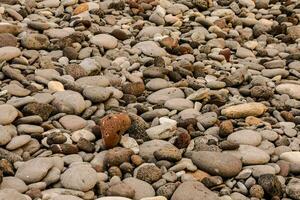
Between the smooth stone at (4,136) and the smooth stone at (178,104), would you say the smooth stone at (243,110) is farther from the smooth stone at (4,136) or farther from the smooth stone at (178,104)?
the smooth stone at (4,136)

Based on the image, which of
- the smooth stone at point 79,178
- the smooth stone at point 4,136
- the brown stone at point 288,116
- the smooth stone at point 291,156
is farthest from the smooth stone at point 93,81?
the smooth stone at point 291,156

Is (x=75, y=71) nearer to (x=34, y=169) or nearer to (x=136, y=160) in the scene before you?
(x=136, y=160)

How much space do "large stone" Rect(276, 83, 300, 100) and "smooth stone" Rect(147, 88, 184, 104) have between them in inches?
35.5

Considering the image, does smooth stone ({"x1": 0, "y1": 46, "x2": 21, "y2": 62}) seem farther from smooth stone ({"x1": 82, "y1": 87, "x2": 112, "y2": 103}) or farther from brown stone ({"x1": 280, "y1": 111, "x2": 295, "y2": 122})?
brown stone ({"x1": 280, "y1": 111, "x2": 295, "y2": 122})

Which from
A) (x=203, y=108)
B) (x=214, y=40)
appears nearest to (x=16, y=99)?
(x=203, y=108)

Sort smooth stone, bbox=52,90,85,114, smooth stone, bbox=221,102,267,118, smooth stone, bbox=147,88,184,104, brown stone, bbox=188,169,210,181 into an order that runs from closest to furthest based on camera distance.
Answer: brown stone, bbox=188,169,210,181 → smooth stone, bbox=52,90,85,114 → smooth stone, bbox=221,102,267,118 → smooth stone, bbox=147,88,184,104

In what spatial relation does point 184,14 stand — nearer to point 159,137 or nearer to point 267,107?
point 267,107

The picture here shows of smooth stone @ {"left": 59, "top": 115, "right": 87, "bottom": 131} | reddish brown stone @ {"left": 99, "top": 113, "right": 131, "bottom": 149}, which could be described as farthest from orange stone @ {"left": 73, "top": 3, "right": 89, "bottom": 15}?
reddish brown stone @ {"left": 99, "top": 113, "right": 131, "bottom": 149}

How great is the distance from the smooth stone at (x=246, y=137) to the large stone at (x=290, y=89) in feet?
2.88

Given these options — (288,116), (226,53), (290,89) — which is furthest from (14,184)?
(226,53)

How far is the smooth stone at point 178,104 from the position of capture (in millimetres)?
4297

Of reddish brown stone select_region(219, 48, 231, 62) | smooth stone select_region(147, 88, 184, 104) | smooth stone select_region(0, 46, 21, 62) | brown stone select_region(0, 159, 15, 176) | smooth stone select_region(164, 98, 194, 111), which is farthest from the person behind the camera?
reddish brown stone select_region(219, 48, 231, 62)

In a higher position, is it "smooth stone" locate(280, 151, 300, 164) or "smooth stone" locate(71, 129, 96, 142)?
"smooth stone" locate(280, 151, 300, 164)

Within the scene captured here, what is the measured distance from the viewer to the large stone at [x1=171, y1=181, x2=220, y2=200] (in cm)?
319
